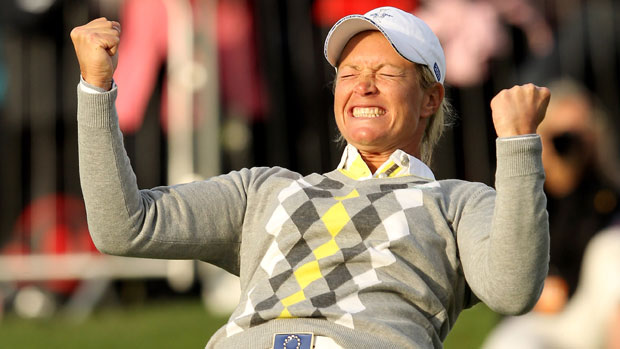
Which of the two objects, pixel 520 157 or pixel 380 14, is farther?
pixel 380 14

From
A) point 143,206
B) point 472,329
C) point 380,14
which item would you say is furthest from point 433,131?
point 472,329

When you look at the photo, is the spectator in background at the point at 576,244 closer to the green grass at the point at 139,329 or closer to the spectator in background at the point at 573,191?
the spectator in background at the point at 573,191

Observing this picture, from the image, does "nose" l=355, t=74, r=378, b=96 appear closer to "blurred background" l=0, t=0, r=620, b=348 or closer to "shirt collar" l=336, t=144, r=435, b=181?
"shirt collar" l=336, t=144, r=435, b=181

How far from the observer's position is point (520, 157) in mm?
2150

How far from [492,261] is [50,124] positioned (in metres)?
5.16

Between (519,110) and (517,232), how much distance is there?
10.0 inches

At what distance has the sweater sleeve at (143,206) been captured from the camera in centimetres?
237

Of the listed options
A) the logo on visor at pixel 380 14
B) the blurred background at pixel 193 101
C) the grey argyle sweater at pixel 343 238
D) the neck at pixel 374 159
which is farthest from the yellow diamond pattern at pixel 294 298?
the blurred background at pixel 193 101

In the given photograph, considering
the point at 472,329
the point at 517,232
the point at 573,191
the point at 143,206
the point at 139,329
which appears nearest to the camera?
the point at 517,232

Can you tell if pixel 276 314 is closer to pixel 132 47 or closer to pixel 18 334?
pixel 18 334

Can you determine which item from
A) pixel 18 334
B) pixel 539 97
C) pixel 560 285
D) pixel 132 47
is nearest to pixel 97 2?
pixel 132 47

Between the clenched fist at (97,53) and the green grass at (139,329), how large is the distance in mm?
2928

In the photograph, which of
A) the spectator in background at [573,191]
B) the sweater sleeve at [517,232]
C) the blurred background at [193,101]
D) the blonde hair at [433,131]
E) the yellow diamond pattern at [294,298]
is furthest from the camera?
the blurred background at [193,101]

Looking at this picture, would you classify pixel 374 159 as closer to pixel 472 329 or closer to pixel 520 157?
pixel 520 157
